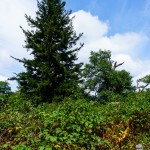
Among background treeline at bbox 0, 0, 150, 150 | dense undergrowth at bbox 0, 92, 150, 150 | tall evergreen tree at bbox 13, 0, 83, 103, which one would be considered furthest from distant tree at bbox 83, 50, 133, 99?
dense undergrowth at bbox 0, 92, 150, 150

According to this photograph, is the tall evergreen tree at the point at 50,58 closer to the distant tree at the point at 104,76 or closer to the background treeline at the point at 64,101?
the background treeline at the point at 64,101

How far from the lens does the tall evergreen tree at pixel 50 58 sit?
1148 inches

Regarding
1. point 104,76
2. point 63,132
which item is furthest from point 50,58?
point 63,132

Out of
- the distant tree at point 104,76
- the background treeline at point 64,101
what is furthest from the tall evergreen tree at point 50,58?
the distant tree at point 104,76

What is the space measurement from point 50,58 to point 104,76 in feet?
56.4

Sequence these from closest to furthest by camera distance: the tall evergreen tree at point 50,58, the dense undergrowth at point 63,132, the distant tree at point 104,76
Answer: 1. the dense undergrowth at point 63,132
2. the tall evergreen tree at point 50,58
3. the distant tree at point 104,76

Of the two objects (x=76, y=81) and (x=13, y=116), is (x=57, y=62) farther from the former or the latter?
(x=13, y=116)

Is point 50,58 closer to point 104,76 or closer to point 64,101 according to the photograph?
point 64,101

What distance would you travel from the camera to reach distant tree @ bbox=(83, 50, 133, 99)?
45.8 meters

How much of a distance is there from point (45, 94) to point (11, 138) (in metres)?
21.4

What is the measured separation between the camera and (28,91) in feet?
101

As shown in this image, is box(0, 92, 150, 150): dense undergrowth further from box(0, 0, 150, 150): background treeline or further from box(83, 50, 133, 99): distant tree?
box(83, 50, 133, 99): distant tree

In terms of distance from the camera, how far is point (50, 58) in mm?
30062

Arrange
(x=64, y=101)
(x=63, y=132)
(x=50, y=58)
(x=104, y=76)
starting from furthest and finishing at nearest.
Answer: (x=104, y=76) < (x=50, y=58) < (x=64, y=101) < (x=63, y=132)
